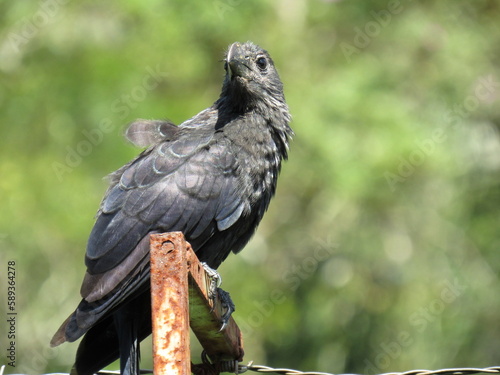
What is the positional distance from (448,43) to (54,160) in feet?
14.4

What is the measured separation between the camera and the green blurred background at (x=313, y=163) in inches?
308

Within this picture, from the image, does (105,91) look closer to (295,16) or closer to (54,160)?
(54,160)

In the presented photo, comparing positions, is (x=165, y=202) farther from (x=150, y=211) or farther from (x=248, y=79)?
(x=248, y=79)

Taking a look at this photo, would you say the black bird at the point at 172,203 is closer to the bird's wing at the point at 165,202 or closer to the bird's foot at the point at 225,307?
the bird's wing at the point at 165,202

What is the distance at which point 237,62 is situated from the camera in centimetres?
523

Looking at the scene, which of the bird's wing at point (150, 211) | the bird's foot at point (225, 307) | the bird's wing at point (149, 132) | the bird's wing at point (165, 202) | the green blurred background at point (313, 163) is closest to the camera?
the bird's foot at point (225, 307)

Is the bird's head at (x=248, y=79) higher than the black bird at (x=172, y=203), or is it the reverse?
the bird's head at (x=248, y=79)

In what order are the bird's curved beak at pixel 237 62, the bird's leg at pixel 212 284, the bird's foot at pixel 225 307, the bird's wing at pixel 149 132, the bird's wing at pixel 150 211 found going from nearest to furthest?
the bird's leg at pixel 212 284 → the bird's foot at pixel 225 307 → the bird's wing at pixel 150 211 → the bird's wing at pixel 149 132 → the bird's curved beak at pixel 237 62

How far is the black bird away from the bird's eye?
15cm

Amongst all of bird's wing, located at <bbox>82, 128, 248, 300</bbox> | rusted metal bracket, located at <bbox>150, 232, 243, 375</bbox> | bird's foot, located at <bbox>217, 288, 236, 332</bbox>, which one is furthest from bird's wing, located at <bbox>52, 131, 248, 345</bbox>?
rusted metal bracket, located at <bbox>150, 232, 243, 375</bbox>

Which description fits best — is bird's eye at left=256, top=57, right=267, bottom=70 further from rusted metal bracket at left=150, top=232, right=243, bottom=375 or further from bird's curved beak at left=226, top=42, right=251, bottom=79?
rusted metal bracket at left=150, top=232, right=243, bottom=375

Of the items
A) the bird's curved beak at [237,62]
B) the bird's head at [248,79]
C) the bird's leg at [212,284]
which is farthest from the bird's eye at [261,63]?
the bird's leg at [212,284]

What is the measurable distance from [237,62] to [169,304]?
2.56 meters

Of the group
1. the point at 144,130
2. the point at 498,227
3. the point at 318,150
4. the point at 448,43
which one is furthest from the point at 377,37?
the point at 144,130
